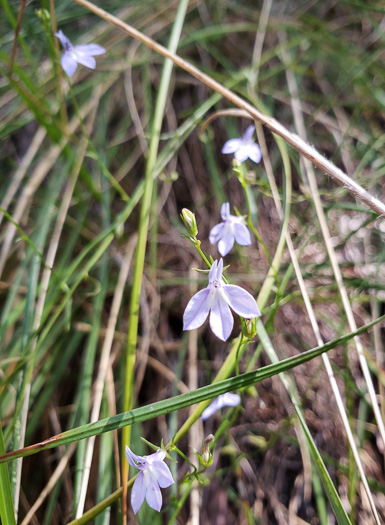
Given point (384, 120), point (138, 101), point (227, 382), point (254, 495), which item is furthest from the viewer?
point (138, 101)

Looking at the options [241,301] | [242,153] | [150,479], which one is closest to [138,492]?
[150,479]


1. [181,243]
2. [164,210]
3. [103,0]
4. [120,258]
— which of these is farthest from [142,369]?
[103,0]

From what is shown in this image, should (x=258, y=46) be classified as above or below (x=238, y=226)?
above

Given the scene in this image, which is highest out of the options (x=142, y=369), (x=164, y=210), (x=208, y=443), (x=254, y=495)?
(x=164, y=210)

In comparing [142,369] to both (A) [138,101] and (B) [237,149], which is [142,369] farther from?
(A) [138,101]

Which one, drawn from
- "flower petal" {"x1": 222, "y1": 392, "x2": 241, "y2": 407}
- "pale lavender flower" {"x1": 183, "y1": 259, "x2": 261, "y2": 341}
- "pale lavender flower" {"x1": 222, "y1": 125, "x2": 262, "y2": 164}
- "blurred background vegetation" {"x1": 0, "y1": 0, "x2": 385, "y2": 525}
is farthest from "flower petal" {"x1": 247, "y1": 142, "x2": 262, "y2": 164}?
"flower petal" {"x1": 222, "y1": 392, "x2": 241, "y2": 407}

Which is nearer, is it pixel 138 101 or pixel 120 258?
pixel 120 258
